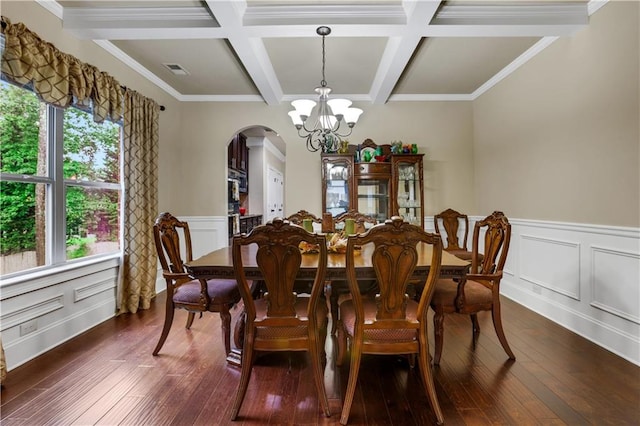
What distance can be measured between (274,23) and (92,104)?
170 cm

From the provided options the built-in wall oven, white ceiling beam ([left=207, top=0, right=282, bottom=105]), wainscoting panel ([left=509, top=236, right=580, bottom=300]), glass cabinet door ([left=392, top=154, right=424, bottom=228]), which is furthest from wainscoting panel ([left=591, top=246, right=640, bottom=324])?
the built-in wall oven

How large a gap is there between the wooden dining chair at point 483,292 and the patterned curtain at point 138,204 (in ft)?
9.33

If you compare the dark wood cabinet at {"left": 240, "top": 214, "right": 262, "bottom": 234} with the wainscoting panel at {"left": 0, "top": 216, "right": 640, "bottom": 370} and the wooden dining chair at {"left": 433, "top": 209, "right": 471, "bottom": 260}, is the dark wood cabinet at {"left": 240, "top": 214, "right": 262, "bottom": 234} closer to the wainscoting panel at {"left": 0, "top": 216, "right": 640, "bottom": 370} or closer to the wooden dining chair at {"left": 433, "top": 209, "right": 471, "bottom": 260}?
the wainscoting panel at {"left": 0, "top": 216, "right": 640, "bottom": 370}

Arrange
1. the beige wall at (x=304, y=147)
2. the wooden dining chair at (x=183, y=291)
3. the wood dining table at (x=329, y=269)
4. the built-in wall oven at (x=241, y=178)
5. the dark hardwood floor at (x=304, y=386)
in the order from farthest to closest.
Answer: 1. the built-in wall oven at (x=241, y=178)
2. the beige wall at (x=304, y=147)
3. the wooden dining chair at (x=183, y=291)
4. the wood dining table at (x=329, y=269)
5. the dark hardwood floor at (x=304, y=386)

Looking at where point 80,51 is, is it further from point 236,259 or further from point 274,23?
point 236,259

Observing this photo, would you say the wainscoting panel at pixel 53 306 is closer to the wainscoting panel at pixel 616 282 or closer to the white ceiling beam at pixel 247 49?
the white ceiling beam at pixel 247 49

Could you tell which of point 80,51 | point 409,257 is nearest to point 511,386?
point 409,257

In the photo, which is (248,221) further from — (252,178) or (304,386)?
(304,386)

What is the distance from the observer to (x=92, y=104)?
2.84m

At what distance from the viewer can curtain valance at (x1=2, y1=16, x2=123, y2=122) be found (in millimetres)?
2076

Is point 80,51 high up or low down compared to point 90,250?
up

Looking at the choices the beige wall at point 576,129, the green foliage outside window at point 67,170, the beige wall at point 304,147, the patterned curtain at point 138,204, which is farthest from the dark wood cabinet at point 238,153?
the beige wall at point 576,129

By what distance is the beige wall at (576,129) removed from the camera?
2346mm

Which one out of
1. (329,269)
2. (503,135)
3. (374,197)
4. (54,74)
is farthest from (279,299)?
(503,135)
